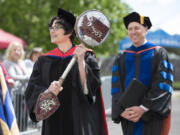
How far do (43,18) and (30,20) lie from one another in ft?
3.53

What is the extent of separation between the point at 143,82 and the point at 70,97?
0.81 meters

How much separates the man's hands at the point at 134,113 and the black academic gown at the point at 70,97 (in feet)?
1.14

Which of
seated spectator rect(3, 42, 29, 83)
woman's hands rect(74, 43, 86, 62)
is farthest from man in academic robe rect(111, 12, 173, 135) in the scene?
seated spectator rect(3, 42, 29, 83)

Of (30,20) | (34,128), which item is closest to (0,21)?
(30,20)

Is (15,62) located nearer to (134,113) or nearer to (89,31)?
(89,31)

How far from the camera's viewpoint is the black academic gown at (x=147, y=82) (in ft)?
14.0

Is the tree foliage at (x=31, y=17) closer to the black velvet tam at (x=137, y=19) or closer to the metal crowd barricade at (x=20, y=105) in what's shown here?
the metal crowd barricade at (x=20, y=105)

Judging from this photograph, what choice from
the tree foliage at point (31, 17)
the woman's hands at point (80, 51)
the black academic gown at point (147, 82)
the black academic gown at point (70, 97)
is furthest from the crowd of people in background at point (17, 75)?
the tree foliage at point (31, 17)

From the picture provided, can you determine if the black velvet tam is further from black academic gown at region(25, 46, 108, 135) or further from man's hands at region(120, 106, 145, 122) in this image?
man's hands at region(120, 106, 145, 122)

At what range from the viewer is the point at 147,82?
14.3ft

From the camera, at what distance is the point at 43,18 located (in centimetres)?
2539

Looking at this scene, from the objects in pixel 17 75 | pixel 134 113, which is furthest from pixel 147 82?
pixel 17 75

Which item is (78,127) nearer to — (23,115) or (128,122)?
(128,122)

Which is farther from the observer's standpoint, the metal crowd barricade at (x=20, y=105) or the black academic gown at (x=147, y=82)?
the metal crowd barricade at (x=20, y=105)
